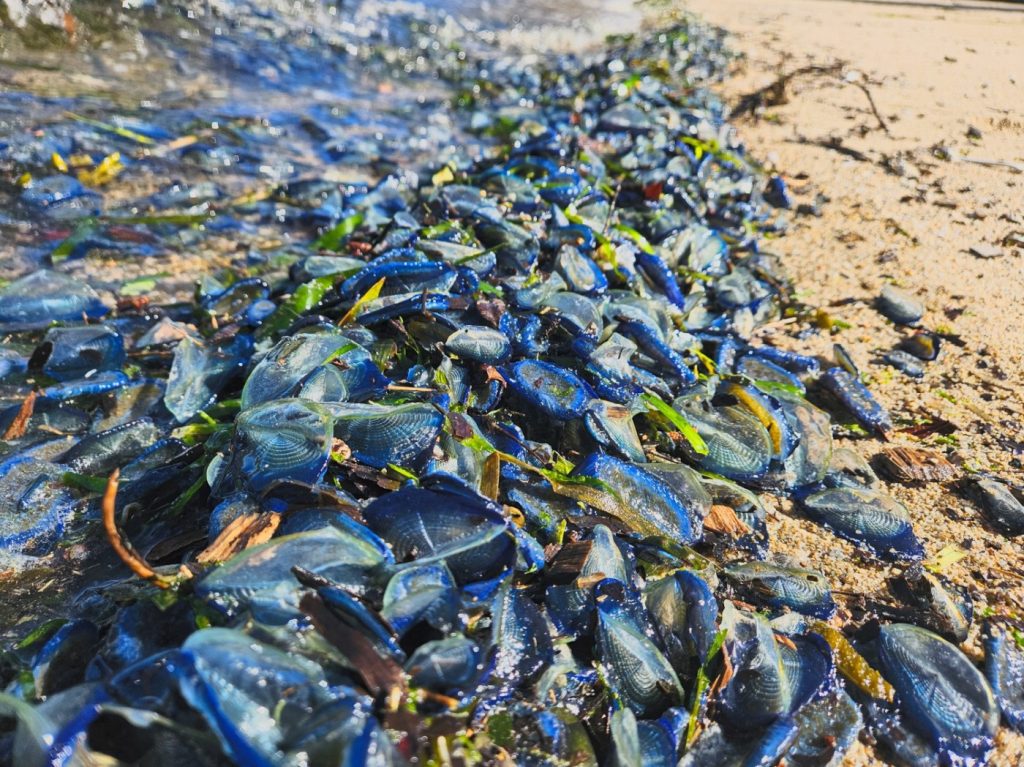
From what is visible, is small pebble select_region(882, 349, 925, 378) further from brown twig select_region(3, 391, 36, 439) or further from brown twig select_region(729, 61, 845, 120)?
brown twig select_region(729, 61, 845, 120)

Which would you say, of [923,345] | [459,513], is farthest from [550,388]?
[923,345]

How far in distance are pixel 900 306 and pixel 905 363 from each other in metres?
0.46

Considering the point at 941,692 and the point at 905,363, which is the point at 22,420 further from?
the point at 905,363

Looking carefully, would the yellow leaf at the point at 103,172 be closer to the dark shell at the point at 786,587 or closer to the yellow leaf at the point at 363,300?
the yellow leaf at the point at 363,300

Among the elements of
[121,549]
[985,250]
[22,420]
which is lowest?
[22,420]

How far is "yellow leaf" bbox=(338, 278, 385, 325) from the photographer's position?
2533 mm

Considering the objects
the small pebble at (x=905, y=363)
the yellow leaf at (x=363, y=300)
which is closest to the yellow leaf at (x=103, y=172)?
the yellow leaf at (x=363, y=300)

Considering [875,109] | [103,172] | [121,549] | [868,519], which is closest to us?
[121,549]

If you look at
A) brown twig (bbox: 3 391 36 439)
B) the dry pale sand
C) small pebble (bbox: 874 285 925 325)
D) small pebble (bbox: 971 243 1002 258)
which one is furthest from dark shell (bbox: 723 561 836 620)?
small pebble (bbox: 971 243 1002 258)

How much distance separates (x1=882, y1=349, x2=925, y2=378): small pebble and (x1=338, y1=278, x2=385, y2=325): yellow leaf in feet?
6.89

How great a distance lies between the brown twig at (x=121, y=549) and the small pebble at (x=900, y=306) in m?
3.15

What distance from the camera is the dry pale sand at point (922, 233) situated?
222 centimetres

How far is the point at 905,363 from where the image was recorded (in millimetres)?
3041

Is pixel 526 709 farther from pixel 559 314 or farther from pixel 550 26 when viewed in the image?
pixel 550 26
